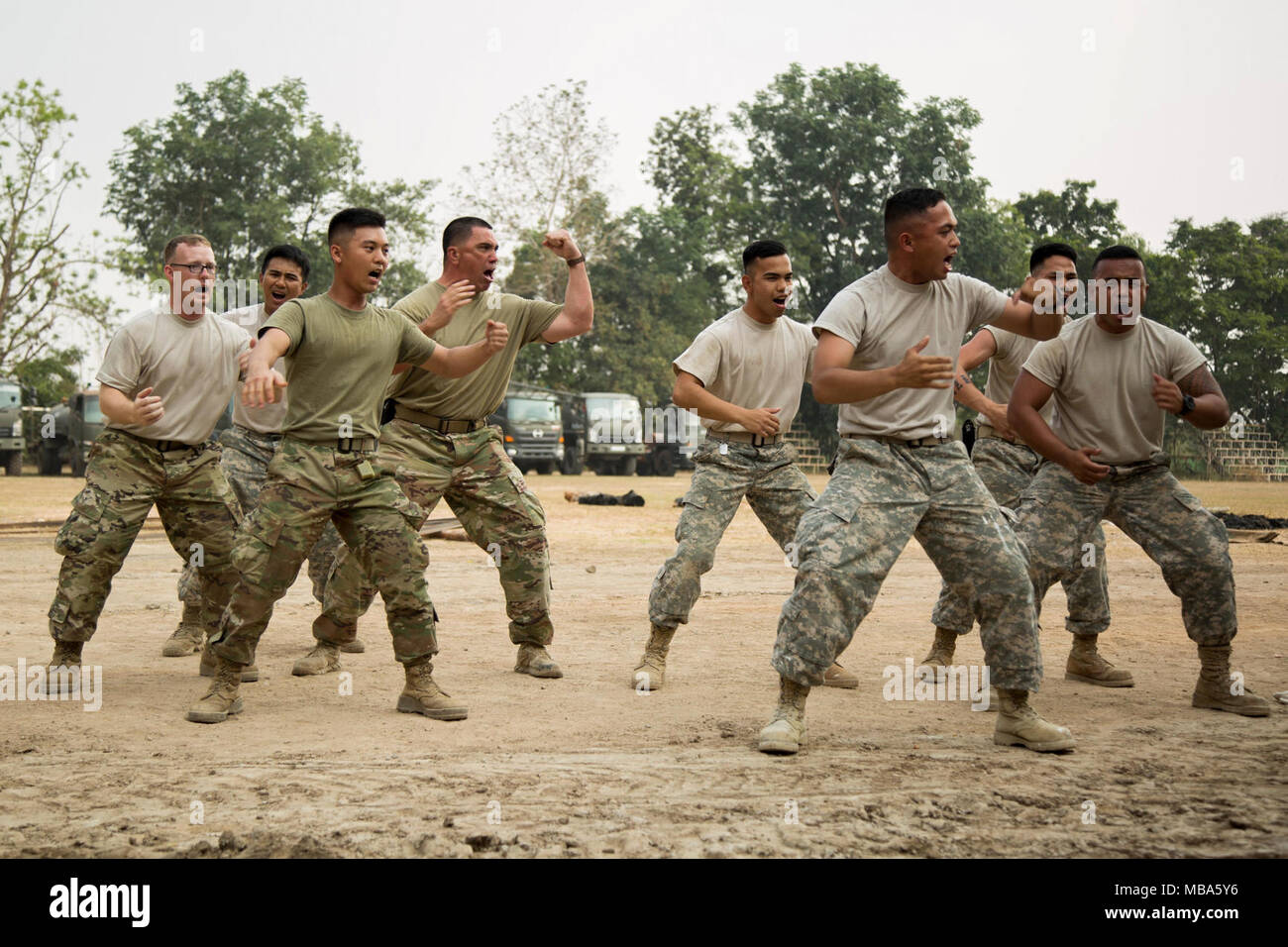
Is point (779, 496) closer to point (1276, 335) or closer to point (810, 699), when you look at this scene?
point (810, 699)

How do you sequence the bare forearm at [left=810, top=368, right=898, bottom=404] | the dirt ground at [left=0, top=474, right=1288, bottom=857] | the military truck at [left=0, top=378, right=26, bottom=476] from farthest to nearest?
the military truck at [left=0, top=378, right=26, bottom=476]
the bare forearm at [left=810, top=368, right=898, bottom=404]
the dirt ground at [left=0, top=474, right=1288, bottom=857]

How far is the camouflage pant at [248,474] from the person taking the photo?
291 inches

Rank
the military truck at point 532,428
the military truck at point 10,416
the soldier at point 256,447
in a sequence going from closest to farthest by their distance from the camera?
1. the soldier at point 256,447
2. the military truck at point 10,416
3. the military truck at point 532,428

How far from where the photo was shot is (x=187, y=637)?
7.58m

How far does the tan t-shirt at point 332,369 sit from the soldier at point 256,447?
1.68 metres

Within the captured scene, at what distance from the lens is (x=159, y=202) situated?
4934 centimetres

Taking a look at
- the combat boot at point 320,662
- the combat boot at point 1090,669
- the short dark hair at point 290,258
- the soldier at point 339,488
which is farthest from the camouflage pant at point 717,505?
the short dark hair at point 290,258

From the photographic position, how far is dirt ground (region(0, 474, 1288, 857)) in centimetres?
385

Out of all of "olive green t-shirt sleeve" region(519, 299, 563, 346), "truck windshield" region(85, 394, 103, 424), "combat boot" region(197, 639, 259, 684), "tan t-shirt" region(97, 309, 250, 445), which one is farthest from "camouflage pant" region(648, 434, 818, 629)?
"truck windshield" region(85, 394, 103, 424)

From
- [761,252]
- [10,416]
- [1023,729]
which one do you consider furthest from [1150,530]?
[10,416]

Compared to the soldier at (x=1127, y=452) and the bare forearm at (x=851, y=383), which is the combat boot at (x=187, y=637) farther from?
the soldier at (x=1127, y=452)

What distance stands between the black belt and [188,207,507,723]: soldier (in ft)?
2.48

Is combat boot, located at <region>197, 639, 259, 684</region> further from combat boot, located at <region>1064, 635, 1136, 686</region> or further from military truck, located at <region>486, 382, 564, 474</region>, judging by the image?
military truck, located at <region>486, 382, 564, 474</region>
